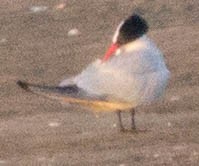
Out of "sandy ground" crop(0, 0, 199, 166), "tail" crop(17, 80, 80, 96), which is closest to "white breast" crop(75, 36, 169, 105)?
"tail" crop(17, 80, 80, 96)

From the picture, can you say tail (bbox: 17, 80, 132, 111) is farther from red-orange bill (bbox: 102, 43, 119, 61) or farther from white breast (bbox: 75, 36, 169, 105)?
red-orange bill (bbox: 102, 43, 119, 61)

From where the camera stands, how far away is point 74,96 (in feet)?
23.7

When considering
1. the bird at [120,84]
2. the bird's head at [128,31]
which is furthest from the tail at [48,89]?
the bird's head at [128,31]

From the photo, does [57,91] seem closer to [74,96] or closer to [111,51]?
[74,96]

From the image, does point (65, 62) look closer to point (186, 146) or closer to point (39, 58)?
point (39, 58)

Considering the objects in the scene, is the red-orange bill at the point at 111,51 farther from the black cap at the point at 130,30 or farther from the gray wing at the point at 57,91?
the gray wing at the point at 57,91

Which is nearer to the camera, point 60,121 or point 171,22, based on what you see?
point 60,121

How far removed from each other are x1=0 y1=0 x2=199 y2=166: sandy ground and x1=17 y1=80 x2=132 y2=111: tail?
0.56ft

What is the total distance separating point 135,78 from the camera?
744cm

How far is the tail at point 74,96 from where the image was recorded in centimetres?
719

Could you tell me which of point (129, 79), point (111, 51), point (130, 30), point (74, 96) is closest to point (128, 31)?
point (130, 30)

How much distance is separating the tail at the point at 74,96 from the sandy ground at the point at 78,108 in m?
0.17

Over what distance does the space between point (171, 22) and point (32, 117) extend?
262cm

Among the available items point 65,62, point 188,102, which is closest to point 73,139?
point 188,102
